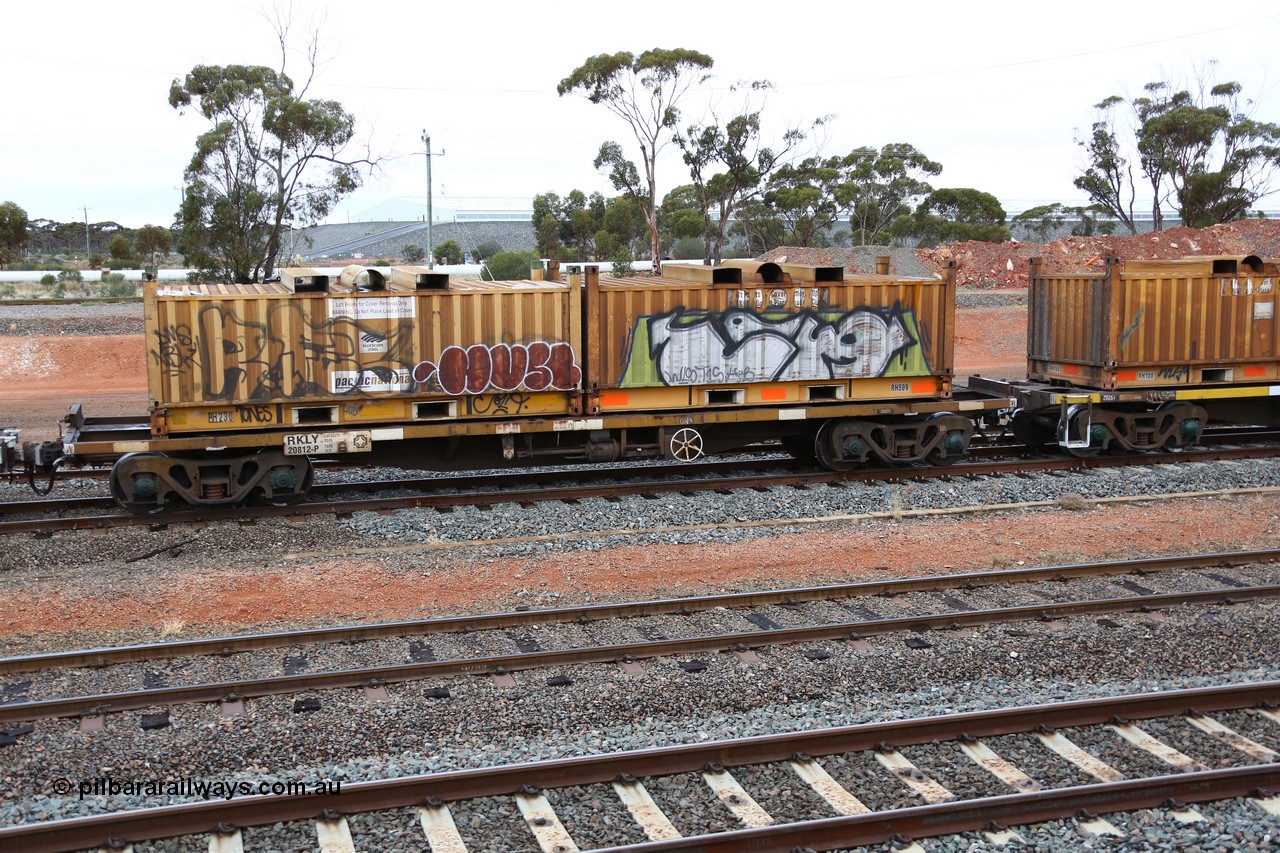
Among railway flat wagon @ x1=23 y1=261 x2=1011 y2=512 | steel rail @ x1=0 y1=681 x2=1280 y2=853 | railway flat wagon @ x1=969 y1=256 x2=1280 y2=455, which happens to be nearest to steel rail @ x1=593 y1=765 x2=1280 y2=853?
steel rail @ x1=0 y1=681 x2=1280 y2=853

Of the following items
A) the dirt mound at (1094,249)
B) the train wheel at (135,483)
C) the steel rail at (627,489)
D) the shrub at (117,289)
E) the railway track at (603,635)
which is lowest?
the railway track at (603,635)

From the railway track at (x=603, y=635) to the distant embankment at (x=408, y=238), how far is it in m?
71.2

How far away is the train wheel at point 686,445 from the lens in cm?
1520

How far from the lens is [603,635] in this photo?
31.1ft

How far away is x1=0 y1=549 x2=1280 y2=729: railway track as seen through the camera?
8.29 m

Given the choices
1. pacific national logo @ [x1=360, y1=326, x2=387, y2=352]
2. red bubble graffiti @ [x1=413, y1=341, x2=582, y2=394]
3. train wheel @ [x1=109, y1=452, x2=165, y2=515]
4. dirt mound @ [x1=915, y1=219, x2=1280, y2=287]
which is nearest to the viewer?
train wheel @ [x1=109, y1=452, x2=165, y2=515]

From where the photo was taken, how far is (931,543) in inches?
497

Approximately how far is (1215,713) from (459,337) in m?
9.37

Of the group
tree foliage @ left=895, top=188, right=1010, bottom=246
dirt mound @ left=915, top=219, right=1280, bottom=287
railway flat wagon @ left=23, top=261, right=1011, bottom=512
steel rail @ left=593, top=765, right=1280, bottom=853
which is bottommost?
steel rail @ left=593, top=765, right=1280, bottom=853

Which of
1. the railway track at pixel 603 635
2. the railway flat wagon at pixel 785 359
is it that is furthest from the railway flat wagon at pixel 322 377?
the railway track at pixel 603 635

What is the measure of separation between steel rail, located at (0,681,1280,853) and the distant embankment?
2919 inches

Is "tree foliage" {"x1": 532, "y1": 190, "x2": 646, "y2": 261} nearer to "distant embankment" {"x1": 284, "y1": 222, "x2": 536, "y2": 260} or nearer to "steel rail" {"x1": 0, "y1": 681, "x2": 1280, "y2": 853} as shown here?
"distant embankment" {"x1": 284, "y1": 222, "x2": 536, "y2": 260}

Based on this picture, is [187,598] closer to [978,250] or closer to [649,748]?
[649,748]

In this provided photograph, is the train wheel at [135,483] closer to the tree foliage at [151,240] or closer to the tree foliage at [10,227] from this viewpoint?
the tree foliage at [151,240]
